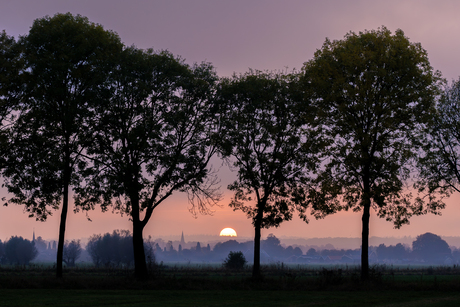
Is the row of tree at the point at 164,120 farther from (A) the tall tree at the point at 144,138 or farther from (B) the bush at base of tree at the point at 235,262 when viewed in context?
(B) the bush at base of tree at the point at 235,262

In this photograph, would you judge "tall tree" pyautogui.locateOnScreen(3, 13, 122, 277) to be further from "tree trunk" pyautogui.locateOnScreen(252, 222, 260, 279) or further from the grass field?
"tree trunk" pyautogui.locateOnScreen(252, 222, 260, 279)

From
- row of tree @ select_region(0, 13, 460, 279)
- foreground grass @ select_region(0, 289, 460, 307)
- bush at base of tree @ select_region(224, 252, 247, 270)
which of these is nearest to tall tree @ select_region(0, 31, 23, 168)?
row of tree @ select_region(0, 13, 460, 279)

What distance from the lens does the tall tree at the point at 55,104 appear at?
38.3m

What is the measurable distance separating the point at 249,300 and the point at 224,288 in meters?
9.01

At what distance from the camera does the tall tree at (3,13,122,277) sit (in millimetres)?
38344

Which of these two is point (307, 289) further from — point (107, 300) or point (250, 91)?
point (250, 91)

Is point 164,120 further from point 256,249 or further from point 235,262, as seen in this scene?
point 235,262

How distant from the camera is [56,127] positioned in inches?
1602

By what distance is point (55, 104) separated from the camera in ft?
131

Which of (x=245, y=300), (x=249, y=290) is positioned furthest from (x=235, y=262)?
(x=245, y=300)

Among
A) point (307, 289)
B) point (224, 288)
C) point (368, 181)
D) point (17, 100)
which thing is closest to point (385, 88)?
point (368, 181)

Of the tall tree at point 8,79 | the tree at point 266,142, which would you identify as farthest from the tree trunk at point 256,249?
the tall tree at point 8,79

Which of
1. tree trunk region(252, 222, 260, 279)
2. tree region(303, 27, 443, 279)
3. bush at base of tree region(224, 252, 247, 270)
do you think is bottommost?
bush at base of tree region(224, 252, 247, 270)

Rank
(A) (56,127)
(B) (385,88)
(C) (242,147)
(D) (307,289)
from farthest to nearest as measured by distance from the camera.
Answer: (C) (242,147), (A) (56,127), (B) (385,88), (D) (307,289)
